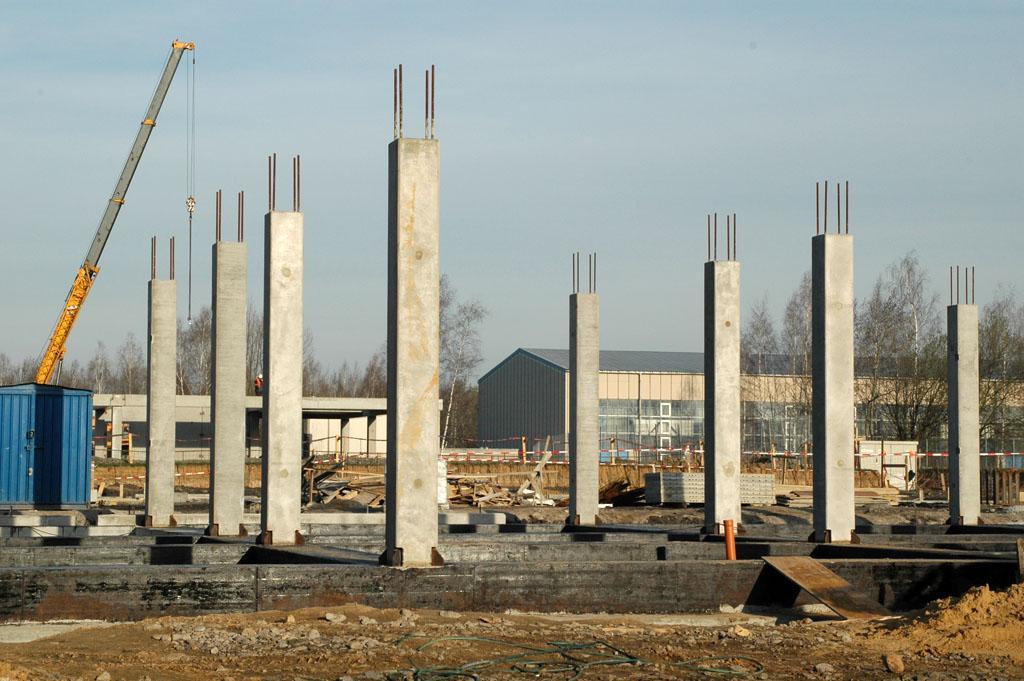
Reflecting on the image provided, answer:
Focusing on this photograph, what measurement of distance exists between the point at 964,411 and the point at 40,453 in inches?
627

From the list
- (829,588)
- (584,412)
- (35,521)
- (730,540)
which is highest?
(584,412)

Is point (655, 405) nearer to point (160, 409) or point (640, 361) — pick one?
point (640, 361)

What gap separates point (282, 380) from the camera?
1341 centimetres

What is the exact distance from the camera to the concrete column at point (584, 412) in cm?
1884

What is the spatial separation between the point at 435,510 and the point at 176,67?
34.7 metres

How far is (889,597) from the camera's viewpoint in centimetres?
1167

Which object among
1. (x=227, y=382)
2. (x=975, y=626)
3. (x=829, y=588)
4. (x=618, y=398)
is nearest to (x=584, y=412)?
(x=227, y=382)

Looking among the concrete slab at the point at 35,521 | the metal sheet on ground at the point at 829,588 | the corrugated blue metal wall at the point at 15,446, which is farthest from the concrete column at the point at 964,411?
the corrugated blue metal wall at the point at 15,446

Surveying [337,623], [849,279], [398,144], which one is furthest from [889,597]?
[398,144]

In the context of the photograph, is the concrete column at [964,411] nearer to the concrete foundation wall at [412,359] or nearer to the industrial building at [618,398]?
the concrete foundation wall at [412,359]

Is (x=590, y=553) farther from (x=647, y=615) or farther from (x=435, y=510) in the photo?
(x=435, y=510)

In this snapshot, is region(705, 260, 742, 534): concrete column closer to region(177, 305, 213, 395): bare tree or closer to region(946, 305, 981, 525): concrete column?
region(946, 305, 981, 525): concrete column

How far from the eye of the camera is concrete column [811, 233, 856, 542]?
46.5 feet

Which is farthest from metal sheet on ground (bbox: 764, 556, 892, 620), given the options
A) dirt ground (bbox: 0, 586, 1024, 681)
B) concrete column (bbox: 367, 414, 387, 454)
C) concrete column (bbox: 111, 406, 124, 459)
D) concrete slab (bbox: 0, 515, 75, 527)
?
concrete column (bbox: 367, 414, 387, 454)
